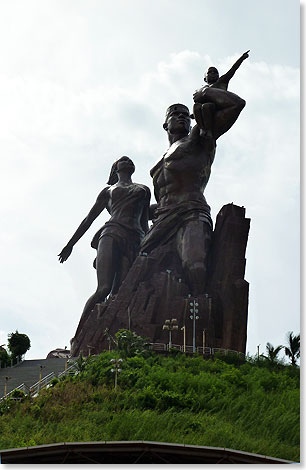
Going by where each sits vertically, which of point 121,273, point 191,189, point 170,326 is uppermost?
point 191,189

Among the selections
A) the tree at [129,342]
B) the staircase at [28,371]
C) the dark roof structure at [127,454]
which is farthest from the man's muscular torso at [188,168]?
the dark roof structure at [127,454]

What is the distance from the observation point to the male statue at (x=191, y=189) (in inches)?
886

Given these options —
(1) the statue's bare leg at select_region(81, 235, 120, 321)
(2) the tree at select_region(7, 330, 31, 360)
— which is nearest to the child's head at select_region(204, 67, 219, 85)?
(1) the statue's bare leg at select_region(81, 235, 120, 321)

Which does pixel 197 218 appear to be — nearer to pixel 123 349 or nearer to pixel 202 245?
pixel 202 245

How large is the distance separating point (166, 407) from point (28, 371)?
7966 mm

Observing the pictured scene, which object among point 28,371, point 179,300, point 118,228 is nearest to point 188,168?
point 118,228

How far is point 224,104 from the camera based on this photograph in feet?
74.4

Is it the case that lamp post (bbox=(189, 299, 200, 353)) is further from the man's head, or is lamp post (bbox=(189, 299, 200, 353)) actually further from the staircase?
the man's head

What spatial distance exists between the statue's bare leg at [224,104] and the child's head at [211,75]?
98 cm

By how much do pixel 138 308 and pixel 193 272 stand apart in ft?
6.30

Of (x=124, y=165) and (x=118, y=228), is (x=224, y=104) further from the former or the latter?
(x=118, y=228)

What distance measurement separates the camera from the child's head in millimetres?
23812

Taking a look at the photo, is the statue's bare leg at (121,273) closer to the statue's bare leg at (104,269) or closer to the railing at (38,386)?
the statue's bare leg at (104,269)

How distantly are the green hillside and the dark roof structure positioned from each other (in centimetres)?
145
